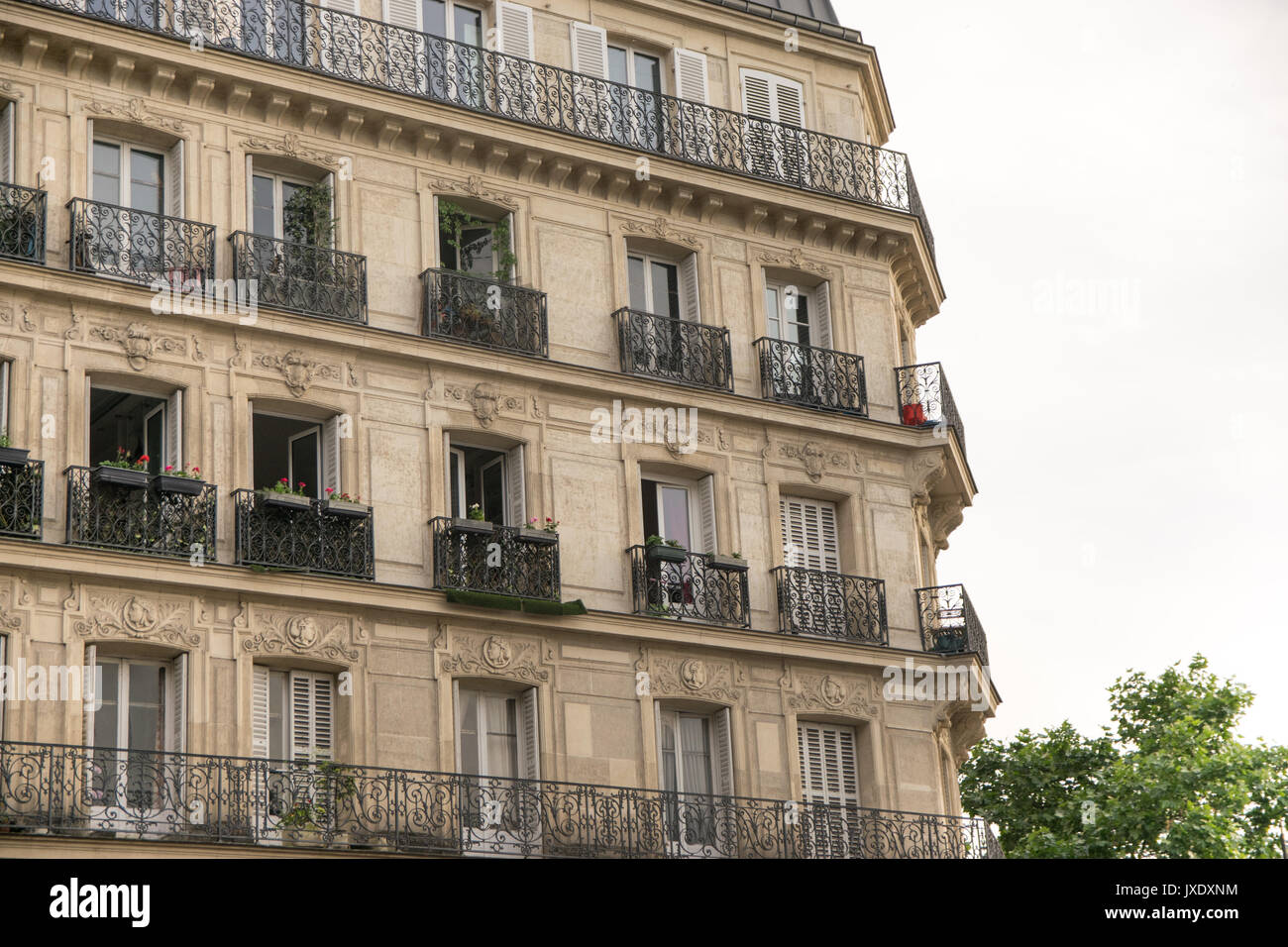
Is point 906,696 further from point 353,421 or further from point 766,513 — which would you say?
point 353,421

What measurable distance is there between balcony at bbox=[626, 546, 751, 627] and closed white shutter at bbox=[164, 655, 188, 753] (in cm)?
541

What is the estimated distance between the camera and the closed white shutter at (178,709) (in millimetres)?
20609

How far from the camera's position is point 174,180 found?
75.0ft

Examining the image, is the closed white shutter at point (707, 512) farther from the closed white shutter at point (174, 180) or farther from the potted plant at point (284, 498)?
the closed white shutter at point (174, 180)

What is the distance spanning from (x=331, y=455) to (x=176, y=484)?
224 centimetres

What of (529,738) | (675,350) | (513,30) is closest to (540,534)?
(529,738)

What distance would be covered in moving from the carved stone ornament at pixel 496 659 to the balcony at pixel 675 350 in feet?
12.8

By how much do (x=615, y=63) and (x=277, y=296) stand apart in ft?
21.4

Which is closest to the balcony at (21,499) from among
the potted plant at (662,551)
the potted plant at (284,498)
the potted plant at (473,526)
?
the potted plant at (284,498)

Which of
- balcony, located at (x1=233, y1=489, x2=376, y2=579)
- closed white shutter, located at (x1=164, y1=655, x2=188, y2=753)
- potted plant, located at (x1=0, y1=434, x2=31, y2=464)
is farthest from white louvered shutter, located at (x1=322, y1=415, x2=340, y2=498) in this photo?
potted plant, located at (x1=0, y1=434, x2=31, y2=464)

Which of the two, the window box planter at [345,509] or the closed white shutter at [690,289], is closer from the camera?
the window box planter at [345,509]

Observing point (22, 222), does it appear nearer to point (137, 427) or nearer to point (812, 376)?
point (137, 427)

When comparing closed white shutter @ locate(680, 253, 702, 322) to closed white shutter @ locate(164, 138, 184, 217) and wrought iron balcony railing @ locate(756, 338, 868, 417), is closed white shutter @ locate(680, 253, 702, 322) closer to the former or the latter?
wrought iron balcony railing @ locate(756, 338, 868, 417)
